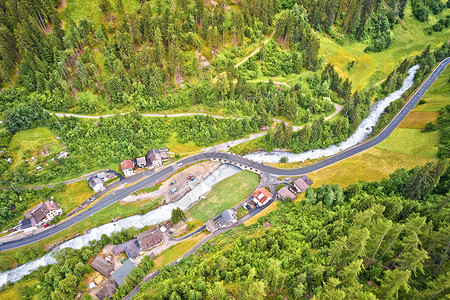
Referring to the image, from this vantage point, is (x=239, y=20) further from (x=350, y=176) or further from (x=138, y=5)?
(x=350, y=176)

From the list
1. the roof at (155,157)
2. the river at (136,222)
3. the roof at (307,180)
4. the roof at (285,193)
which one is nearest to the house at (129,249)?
the river at (136,222)

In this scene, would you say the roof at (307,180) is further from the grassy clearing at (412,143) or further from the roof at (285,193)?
the grassy clearing at (412,143)

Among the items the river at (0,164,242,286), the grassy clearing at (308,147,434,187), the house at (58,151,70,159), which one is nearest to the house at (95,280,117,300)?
the river at (0,164,242,286)

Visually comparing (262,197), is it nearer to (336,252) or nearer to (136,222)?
(336,252)

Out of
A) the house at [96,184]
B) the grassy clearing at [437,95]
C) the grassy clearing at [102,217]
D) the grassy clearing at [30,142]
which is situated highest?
the grassy clearing at [30,142]

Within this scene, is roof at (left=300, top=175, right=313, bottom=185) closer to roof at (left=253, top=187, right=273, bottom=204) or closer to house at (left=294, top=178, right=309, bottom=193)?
house at (left=294, top=178, right=309, bottom=193)

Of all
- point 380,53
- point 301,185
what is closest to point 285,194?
point 301,185
